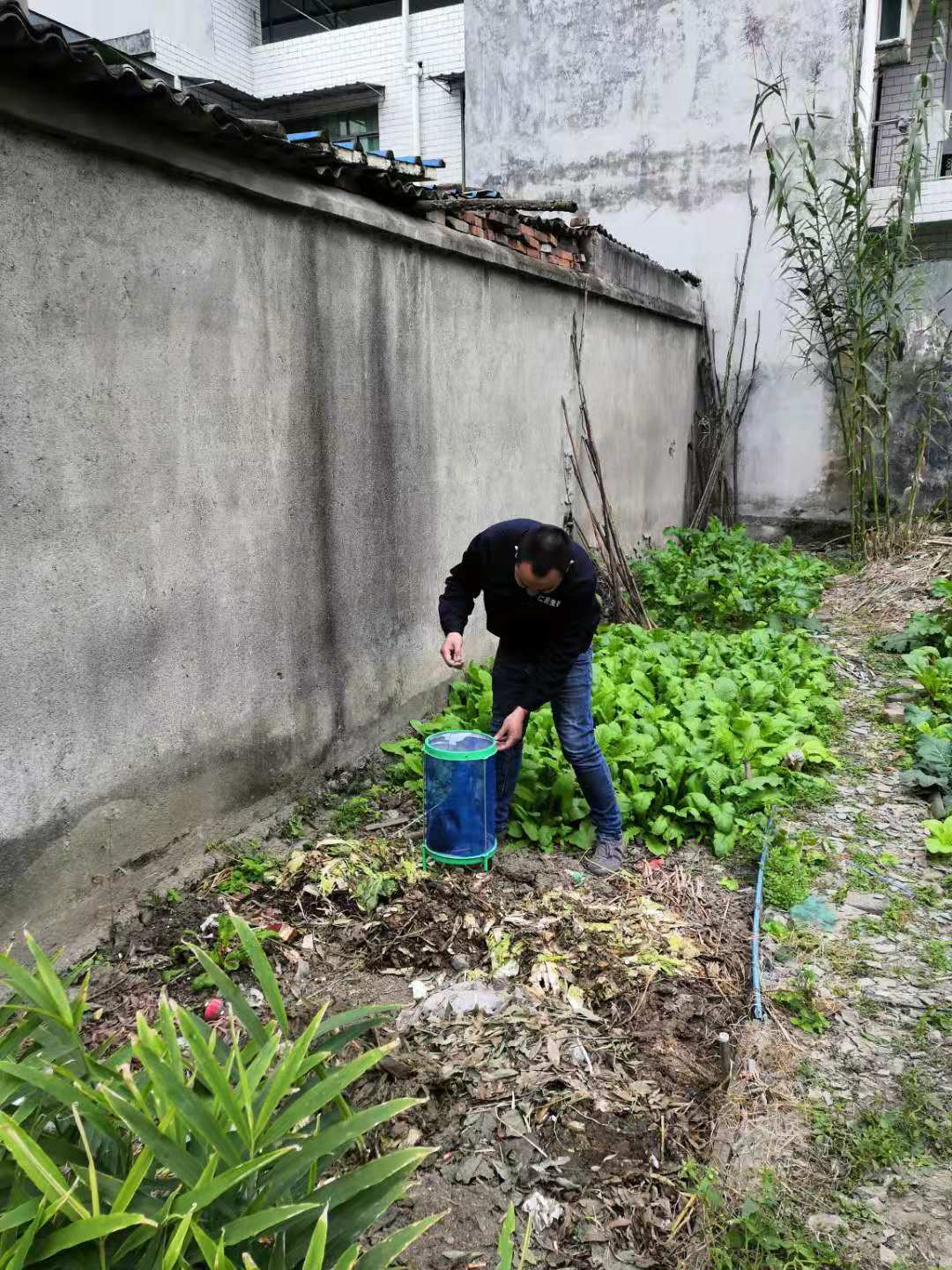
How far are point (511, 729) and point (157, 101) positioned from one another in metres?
2.67

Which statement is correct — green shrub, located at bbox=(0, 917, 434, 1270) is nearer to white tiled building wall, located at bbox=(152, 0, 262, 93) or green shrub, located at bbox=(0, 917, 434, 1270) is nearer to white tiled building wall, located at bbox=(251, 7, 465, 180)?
white tiled building wall, located at bbox=(251, 7, 465, 180)

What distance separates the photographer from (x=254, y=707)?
13.2ft

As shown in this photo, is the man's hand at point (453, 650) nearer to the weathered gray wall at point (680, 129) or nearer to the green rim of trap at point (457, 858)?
the green rim of trap at point (457, 858)

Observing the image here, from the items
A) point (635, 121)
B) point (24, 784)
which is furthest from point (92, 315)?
point (635, 121)

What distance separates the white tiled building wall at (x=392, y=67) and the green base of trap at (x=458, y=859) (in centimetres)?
1488

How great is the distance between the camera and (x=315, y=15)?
58.1 ft

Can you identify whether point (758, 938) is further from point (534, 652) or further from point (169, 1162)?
point (169, 1162)

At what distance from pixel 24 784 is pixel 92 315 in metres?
1.60

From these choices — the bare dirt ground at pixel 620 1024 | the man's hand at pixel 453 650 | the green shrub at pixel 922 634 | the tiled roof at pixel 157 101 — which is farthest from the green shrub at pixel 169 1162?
the green shrub at pixel 922 634

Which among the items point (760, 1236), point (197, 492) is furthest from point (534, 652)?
point (760, 1236)

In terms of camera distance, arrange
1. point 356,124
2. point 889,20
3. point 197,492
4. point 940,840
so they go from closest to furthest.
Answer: point 197,492 < point 940,840 < point 889,20 < point 356,124

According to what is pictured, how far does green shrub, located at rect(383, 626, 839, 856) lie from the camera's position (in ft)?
14.2

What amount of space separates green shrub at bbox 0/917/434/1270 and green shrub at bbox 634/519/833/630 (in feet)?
19.3

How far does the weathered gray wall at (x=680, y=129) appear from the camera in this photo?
10.2 meters
